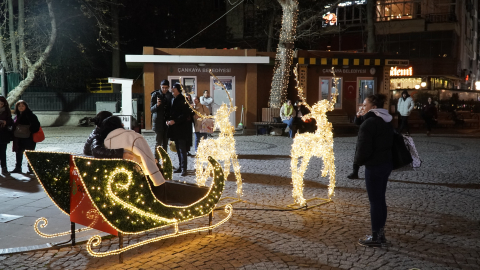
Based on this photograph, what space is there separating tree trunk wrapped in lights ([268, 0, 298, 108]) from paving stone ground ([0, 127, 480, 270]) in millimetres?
11753

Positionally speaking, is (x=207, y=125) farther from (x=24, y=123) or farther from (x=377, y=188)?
(x=377, y=188)

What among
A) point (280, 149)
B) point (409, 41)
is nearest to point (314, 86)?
point (280, 149)

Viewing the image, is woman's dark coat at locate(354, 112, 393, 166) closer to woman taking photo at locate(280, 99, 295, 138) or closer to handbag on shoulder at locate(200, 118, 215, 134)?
handbag on shoulder at locate(200, 118, 215, 134)

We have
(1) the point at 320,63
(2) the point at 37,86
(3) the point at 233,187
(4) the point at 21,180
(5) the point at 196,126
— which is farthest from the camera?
(2) the point at 37,86

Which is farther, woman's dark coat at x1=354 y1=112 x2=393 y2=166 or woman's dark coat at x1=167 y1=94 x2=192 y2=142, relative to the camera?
woman's dark coat at x1=167 y1=94 x2=192 y2=142

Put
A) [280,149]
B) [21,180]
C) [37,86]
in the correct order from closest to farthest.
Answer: [21,180]
[280,149]
[37,86]

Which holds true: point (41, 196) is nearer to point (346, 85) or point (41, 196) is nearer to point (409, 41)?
point (346, 85)

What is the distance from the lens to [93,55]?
100ft

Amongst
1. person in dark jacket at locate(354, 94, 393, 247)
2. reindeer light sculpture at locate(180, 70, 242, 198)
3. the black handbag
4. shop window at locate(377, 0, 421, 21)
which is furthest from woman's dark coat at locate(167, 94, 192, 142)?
shop window at locate(377, 0, 421, 21)

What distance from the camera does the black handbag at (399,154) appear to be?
526 centimetres

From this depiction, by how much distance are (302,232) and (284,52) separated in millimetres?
16239

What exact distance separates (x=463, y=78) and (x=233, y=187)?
151 feet

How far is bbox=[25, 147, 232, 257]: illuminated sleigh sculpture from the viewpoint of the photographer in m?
4.39

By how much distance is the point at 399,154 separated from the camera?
5289 millimetres
